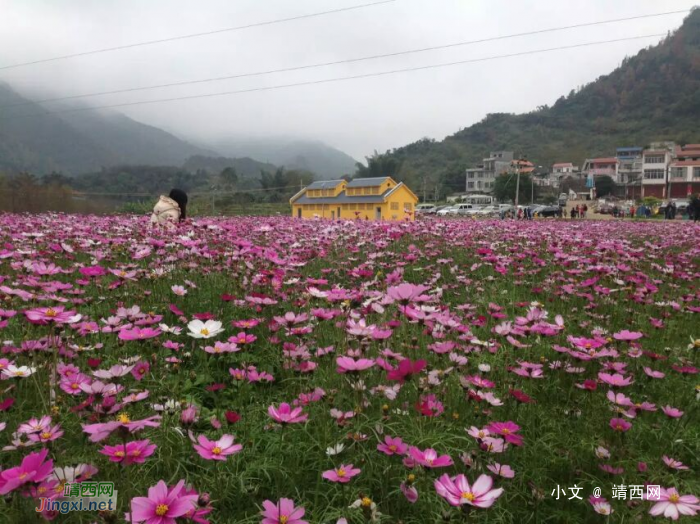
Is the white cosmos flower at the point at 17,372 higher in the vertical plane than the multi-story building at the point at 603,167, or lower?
lower

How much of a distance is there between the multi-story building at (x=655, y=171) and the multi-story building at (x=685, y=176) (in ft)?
3.30

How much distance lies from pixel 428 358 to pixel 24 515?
1.64 metres

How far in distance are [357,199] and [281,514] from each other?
25393 millimetres

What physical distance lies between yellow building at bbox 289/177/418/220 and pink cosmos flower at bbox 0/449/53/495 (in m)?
22.3

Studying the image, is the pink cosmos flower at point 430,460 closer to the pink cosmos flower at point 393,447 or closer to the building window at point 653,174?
the pink cosmos flower at point 393,447

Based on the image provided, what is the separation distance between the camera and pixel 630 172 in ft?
245

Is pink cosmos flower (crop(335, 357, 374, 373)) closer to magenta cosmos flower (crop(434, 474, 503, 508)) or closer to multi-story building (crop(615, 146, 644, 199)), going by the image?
magenta cosmos flower (crop(434, 474, 503, 508))

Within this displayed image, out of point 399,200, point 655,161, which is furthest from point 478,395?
point 655,161

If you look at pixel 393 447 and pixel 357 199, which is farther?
pixel 357 199

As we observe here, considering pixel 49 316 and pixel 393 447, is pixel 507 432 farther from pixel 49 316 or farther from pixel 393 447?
pixel 49 316

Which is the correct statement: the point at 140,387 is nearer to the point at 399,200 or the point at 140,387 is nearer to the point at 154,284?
the point at 154,284

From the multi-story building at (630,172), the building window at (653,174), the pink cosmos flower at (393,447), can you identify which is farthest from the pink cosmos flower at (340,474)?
the building window at (653,174)

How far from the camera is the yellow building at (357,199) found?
80.2 ft

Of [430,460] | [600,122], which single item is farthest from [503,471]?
[600,122]
